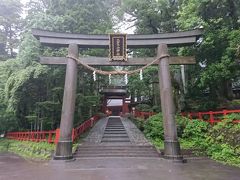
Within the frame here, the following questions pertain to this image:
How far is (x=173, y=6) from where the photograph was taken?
20.2m

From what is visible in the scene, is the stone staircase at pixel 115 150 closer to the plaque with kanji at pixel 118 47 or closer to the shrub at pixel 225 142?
the shrub at pixel 225 142

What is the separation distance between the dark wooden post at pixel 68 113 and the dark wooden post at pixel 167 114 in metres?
4.17

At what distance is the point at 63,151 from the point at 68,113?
5.49ft

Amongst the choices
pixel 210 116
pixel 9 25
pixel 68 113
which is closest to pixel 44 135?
pixel 68 113

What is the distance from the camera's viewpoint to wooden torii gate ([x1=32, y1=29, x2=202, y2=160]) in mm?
11398

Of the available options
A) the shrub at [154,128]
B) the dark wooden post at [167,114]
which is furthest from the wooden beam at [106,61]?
the shrub at [154,128]

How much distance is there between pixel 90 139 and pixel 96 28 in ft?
28.1

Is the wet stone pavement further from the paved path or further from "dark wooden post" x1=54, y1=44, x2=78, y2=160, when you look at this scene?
"dark wooden post" x1=54, y1=44, x2=78, y2=160

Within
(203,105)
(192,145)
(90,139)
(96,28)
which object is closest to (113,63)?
(90,139)

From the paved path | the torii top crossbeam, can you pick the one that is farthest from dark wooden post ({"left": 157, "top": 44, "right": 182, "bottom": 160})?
the paved path

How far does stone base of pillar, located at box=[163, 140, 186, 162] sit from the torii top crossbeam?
4905mm

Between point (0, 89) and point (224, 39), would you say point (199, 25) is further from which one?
point (0, 89)

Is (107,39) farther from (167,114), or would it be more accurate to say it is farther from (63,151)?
(63,151)

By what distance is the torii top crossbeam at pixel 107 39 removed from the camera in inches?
495
